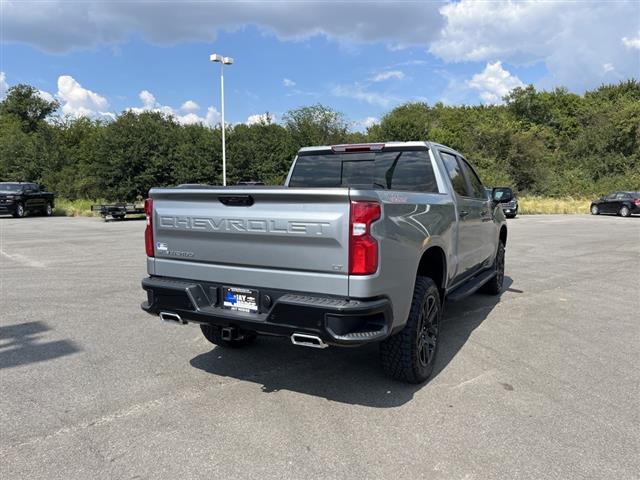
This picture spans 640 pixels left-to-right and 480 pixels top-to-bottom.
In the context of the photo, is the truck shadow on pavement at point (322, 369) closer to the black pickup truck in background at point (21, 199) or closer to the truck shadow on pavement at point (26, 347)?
the truck shadow on pavement at point (26, 347)

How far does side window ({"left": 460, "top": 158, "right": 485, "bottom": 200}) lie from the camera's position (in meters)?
6.04

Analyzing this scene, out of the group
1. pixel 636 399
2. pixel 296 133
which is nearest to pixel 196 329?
pixel 636 399

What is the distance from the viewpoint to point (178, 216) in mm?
3936

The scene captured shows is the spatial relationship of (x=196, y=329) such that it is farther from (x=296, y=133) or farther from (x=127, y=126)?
(x=296, y=133)

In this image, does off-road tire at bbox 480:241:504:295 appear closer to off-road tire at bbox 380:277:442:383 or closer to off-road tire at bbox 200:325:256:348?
off-road tire at bbox 380:277:442:383

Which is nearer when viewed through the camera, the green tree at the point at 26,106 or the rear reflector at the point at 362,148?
the rear reflector at the point at 362,148

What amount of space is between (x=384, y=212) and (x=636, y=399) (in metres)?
2.56

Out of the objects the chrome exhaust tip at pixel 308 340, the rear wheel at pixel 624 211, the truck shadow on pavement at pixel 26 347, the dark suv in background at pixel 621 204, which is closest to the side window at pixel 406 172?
the chrome exhaust tip at pixel 308 340

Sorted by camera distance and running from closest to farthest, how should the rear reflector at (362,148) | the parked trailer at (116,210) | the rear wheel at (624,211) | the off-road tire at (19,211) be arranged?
the rear reflector at (362,148) → the parked trailer at (116,210) → the off-road tire at (19,211) → the rear wheel at (624,211)

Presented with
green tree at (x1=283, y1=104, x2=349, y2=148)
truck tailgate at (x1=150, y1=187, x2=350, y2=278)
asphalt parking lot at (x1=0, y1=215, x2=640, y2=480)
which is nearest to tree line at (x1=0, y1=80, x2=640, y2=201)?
green tree at (x1=283, y1=104, x2=349, y2=148)

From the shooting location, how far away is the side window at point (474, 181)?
238 inches

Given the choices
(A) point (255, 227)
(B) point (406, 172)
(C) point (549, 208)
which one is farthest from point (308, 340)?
(C) point (549, 208)

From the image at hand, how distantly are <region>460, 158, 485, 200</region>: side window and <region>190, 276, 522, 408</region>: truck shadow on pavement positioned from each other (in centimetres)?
→ 177

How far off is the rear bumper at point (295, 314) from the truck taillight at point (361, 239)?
0.23 m
